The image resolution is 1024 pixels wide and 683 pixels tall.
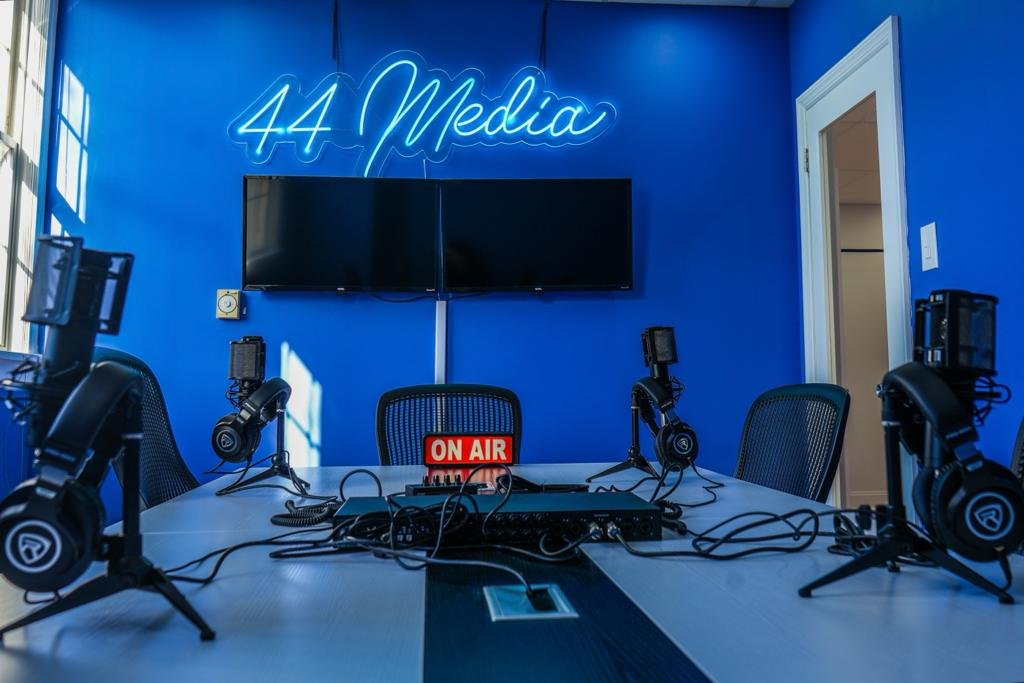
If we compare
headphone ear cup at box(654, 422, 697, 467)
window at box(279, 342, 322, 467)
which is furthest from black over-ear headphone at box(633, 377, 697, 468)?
window at box(279, 342, 322, 467)

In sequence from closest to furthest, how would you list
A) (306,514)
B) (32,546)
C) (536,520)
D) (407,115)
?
(32,546) → (536,520) → (306,514) → (407,115)

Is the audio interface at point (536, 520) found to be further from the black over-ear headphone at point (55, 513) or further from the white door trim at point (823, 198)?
the white door trim at point (823, 198)

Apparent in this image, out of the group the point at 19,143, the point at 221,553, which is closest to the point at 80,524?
the point at 221,553

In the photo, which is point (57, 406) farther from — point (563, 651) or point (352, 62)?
point (352, 62)

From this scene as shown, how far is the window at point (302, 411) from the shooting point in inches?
115

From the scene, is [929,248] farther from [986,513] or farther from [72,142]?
[72,142]

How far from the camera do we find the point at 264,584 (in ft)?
2.30

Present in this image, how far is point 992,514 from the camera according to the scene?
2.04 feet

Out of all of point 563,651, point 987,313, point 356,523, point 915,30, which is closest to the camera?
point 563,651

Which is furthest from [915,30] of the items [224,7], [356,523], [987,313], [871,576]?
[224,7]

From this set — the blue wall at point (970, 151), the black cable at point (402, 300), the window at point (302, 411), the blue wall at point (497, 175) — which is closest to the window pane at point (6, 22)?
the blue wall at point (497, 175)

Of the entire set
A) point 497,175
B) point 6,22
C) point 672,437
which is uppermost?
point 6,22

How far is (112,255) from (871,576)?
90cm

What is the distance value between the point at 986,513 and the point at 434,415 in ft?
A: 5.23
